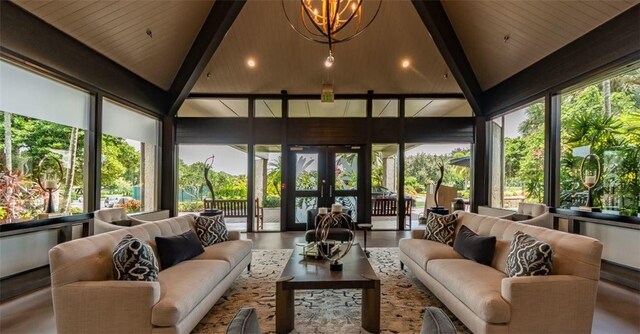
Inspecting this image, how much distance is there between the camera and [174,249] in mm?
2883

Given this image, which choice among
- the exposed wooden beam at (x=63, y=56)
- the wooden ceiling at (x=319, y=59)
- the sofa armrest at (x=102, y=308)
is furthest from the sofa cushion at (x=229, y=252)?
the wooden ceiling at (x=319, y=59)

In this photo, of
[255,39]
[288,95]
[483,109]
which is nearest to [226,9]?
[255,39]

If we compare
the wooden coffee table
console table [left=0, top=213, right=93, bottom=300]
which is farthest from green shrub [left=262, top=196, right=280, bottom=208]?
the wooden coffee table

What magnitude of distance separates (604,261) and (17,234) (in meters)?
7.29

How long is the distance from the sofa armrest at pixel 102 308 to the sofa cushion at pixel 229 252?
3.73 ft

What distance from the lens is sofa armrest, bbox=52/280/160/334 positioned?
1.95m

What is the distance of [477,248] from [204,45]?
17.4ft

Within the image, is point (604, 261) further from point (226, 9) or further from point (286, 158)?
point (226, 9)

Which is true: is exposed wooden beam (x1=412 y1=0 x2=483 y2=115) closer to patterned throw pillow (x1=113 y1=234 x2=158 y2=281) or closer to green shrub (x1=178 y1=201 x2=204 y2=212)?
patterned throw pillow (x1=113 y1=234 x2=158 y2=281)

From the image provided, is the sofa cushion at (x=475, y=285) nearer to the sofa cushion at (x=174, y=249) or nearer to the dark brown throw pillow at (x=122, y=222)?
the sofa cushion at (x=174, y=249)

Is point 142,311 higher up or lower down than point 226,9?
Result: lower down

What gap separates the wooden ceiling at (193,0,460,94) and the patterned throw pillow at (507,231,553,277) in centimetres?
462

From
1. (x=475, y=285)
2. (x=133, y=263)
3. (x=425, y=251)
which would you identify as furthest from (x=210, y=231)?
(x=475, y=285)

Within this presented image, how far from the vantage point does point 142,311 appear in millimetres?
1967
